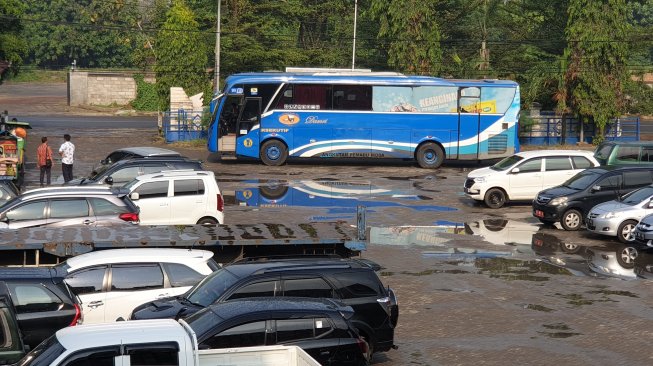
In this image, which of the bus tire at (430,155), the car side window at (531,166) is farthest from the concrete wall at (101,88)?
the car side window at (531,166)

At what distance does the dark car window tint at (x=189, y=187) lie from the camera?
21844mm

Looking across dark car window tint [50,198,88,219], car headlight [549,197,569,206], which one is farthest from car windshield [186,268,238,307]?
car headlight [549,197,569,206]

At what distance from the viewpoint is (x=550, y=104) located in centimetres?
5462

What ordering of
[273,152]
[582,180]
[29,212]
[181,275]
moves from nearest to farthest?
[181,275] < [29,212] < [582,180] < [273,152]

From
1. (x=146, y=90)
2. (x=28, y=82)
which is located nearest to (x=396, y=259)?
(x=146, y=90)

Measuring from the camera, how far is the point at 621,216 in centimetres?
2333

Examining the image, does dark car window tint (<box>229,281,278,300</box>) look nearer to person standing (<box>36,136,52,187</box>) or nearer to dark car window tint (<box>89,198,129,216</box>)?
dark car window tint (<box>89,198,129,216</box>)

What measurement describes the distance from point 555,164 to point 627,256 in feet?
23.7

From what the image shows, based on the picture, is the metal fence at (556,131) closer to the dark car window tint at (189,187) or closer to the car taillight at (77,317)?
the dark car window tint at (189,187)

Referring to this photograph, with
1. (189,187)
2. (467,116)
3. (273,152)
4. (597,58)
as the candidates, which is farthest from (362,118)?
(189,187)

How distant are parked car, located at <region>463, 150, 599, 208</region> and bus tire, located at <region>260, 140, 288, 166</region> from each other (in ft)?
36.6

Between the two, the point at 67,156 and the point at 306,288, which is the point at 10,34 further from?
the point at 306,288

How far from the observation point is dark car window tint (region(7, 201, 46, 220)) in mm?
18672

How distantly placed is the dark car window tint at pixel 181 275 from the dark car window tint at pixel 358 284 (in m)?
2.28
